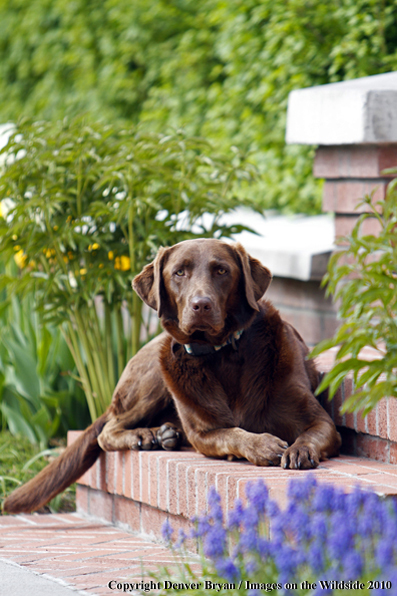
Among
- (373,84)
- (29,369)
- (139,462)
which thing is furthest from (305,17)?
(139,462)

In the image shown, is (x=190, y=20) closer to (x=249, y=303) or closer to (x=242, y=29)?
(x=242, y=29)

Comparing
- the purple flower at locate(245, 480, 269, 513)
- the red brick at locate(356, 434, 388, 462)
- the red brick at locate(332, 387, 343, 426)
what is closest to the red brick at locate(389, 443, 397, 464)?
the red brick at locate(356, 434, 388, 462)

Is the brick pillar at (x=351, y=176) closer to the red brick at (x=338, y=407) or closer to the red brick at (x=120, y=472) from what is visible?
the red brick at (x=338, y=407)

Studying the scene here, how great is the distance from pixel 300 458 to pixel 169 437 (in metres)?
0.86

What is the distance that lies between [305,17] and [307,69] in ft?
1.44

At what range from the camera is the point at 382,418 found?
3115 millimetres

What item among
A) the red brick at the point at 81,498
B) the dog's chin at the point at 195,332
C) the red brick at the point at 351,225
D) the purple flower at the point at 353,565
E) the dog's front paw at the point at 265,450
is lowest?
the red brick at the point at 81,498

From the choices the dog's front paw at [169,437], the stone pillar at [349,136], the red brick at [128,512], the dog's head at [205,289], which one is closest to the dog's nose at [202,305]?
the dog's head at [205,289]

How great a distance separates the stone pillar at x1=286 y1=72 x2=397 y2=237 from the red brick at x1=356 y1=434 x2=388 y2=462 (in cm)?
154

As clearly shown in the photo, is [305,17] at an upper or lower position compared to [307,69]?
upper

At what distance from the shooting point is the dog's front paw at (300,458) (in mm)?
2863

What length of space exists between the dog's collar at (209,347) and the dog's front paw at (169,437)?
1.63 feet

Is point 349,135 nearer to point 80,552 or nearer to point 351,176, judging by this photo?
point 351,176

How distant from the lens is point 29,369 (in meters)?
4.90
